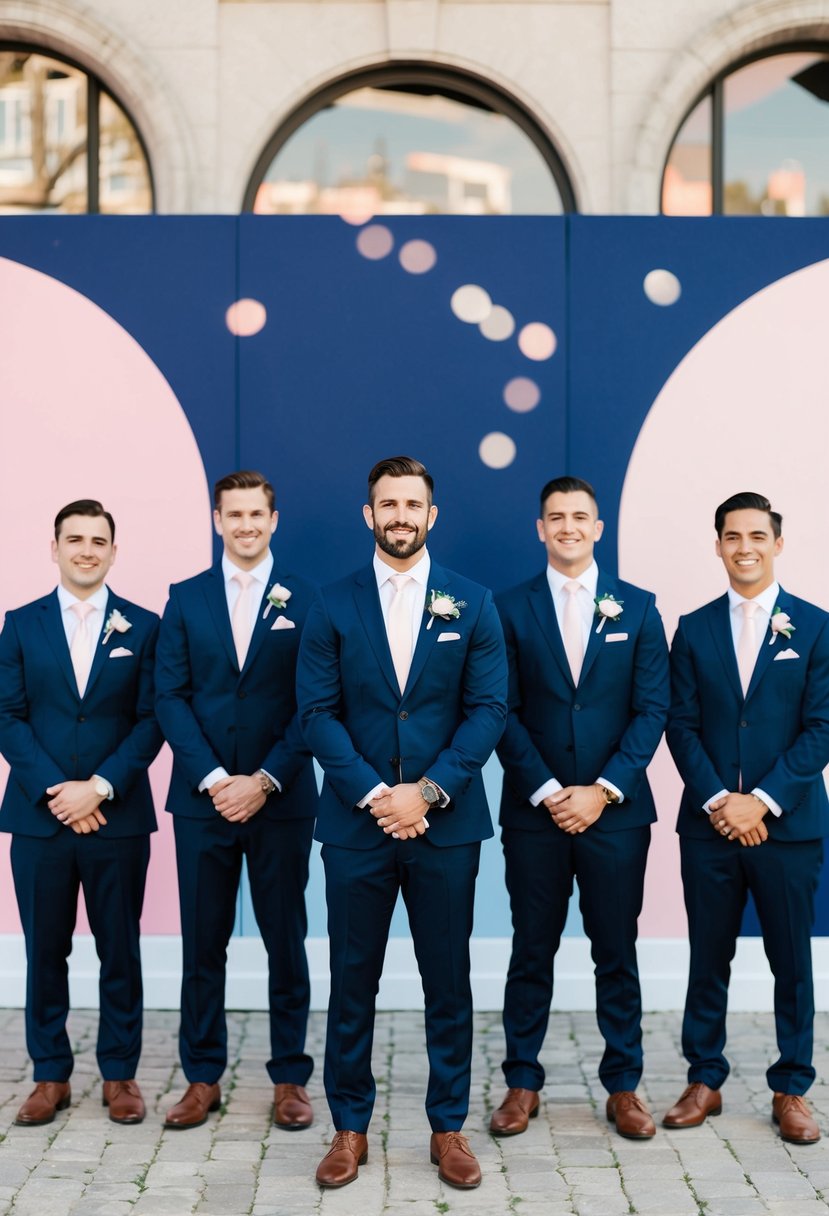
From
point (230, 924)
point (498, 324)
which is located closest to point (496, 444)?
point (498, 324)

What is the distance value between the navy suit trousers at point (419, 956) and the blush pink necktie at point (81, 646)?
3.45 ft

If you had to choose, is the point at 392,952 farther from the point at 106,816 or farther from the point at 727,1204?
the point at 727,1204

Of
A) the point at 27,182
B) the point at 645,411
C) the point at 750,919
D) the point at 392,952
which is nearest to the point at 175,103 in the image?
the point at 27,182

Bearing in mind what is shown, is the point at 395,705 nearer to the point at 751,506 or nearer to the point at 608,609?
the point at 608,609

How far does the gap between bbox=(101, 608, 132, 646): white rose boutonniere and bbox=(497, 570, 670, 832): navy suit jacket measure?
1.29m

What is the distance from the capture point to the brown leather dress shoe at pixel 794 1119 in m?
4.12

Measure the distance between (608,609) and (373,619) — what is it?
79 cm

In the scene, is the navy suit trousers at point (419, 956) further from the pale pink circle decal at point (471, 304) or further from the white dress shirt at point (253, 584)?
the pale pink circle decal at point (471, 304)

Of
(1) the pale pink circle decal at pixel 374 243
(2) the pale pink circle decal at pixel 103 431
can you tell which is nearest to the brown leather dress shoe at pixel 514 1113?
(2) the pale pink circle decal at pixel 103 431

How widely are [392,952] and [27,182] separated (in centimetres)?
403

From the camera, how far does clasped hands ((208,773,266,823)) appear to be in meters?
4.22

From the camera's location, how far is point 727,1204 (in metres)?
3.69

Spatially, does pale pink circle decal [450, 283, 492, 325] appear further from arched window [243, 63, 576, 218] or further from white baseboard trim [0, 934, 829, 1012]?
white baseboard trim [0, 934, 829, 1012]

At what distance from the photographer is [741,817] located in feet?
13.7
